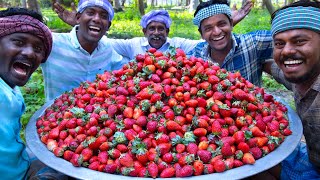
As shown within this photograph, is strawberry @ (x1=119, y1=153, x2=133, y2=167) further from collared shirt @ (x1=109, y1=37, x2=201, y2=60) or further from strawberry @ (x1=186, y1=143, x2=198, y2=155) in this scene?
collared shirt @ (x1=109, y1=37, x2=201, y2=60)

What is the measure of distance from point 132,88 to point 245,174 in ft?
3.01

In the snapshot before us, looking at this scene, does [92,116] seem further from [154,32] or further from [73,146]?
[154,32]

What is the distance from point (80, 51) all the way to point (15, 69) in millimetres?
1201

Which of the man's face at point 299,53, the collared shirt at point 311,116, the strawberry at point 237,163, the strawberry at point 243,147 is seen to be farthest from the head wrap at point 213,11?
the strawberry at point 237,163

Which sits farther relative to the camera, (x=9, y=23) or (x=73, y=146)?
(x=9, y=23)

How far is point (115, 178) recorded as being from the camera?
69.6 inches

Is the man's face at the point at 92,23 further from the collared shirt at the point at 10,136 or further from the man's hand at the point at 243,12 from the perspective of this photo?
the man's hand at the point at 243,12

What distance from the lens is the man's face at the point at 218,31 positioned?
128 inches

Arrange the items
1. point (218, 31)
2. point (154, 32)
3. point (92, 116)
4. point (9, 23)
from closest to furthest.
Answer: point (92, 116) → point (9, 23) → point (218, 31) → point (154, 32)

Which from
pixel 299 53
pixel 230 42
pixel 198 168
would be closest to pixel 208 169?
pixel 198 168

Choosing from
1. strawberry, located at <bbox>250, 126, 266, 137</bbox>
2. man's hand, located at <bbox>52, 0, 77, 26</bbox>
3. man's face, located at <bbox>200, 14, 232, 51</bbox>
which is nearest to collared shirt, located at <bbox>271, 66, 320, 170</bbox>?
strawberry, located at <bbox>250, 126, 266, 137</bbox>

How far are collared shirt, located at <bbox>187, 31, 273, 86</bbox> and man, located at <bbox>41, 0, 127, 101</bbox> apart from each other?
52.2 inches

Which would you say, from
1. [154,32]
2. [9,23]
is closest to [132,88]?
[9,23]

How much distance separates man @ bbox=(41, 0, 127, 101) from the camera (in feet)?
11.3
